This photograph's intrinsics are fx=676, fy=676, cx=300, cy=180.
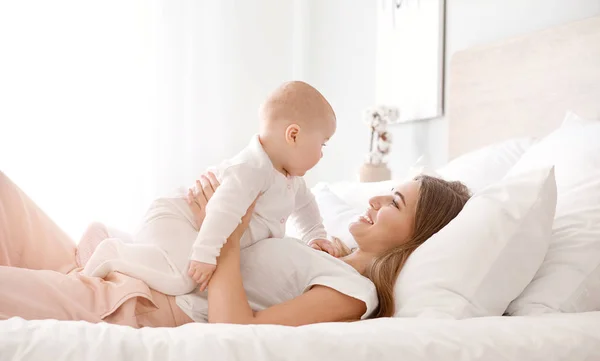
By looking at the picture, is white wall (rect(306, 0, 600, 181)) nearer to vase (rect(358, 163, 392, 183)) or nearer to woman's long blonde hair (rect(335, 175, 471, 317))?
vase (rect(358, 163, 392, 183))

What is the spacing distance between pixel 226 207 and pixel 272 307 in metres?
0.24

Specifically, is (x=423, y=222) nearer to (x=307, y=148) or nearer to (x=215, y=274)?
(x=307, y=148)

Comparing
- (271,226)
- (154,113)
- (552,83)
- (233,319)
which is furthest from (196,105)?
(233,319)

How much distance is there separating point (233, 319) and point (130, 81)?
8.96ft

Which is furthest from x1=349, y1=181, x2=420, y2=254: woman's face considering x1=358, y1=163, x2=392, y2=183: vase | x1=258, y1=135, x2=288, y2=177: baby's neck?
x1=358, y1=163, x2=392, y2=183: vase

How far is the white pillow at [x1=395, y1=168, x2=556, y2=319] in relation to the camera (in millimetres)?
1283

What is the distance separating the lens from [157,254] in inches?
56.6

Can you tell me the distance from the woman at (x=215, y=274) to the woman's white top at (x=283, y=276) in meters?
0.02

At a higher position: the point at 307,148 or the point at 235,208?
the point at 307,148

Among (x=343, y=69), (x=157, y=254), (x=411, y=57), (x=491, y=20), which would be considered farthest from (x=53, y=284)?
(x=343, y=69)

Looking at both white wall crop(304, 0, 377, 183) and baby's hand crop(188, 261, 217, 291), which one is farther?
white wall crop(304, 0, 377, 183)

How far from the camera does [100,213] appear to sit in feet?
12.0

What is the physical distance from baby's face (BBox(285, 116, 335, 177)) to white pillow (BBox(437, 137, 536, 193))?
686 millimetres

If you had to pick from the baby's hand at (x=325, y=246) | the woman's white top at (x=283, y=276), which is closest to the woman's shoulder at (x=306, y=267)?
the woman's white top at (x=283, y=276)
